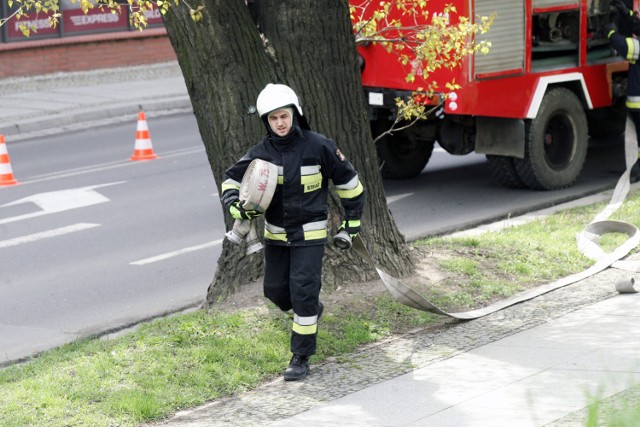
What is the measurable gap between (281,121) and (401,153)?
6.90m

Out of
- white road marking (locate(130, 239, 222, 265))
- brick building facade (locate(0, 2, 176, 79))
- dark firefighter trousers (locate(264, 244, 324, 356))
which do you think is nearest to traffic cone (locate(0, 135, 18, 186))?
white road marking (locate(130, 239, 222, 265))

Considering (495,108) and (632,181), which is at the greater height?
(495,108)

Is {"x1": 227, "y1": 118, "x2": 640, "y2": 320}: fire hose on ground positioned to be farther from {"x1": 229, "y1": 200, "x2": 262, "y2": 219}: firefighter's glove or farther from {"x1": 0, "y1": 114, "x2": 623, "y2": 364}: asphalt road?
{"x1": 0, "y1": 114, "x2": 623, "y2": 364}: asphalt road

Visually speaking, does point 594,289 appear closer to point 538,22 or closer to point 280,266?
point 280,266

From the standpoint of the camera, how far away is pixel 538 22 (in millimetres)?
11805

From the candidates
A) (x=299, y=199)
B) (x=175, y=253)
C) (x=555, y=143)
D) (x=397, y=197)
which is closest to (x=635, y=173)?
(x=555, y=143)

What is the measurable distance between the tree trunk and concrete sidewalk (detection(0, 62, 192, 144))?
1040 centimetres

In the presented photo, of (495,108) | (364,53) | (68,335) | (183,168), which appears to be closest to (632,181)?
(495,108)

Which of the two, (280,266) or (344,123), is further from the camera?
(344,123)

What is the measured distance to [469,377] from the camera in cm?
582

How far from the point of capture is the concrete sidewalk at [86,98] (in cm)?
1802

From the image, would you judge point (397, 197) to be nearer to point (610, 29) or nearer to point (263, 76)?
point (610, 29)

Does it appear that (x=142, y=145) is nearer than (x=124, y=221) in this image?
No

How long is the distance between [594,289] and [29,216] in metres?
6.18
